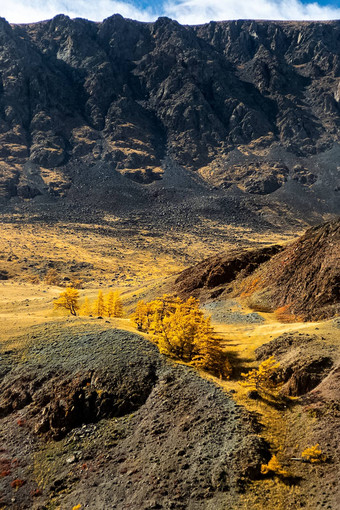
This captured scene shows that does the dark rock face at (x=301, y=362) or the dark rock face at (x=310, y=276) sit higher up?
the dark rock face at (x=310, y=276)

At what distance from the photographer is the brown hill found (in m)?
49.2

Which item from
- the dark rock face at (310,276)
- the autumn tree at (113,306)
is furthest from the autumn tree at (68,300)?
the dark rock face at (310,276)

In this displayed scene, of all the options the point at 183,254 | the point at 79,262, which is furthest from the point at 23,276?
the point at 183,254

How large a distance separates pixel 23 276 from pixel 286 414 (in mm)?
120091

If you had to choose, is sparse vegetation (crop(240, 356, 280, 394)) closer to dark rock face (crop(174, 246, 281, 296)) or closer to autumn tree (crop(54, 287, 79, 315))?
autumn tree (crop(54, 287, 79, 315))

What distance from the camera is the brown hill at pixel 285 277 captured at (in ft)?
161

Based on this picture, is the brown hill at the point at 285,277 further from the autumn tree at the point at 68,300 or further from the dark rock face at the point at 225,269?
the autumn tree at the point at 68,300

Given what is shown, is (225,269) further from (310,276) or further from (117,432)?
(117,432)

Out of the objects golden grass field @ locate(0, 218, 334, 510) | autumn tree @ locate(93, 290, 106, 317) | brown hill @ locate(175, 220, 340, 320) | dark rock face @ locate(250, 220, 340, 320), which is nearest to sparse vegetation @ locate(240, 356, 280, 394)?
golden grass field @ locate(0, 218, 334, 510)

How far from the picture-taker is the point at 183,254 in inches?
6737

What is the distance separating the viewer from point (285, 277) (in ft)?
193

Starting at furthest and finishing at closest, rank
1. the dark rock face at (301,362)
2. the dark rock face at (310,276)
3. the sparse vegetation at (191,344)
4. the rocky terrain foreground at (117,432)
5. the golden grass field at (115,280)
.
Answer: the dark rock face at (310,276)
the sparse vegetation at (191,344)
the dark rock face at (301,362)
the golden grass field at (115,280)
the rocky terrain foreground at (117,432)

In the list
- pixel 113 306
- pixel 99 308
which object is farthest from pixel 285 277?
pixel 99 308

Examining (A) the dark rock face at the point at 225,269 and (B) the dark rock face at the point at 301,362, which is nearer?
(B) the dark rock face at the point at 301,362
